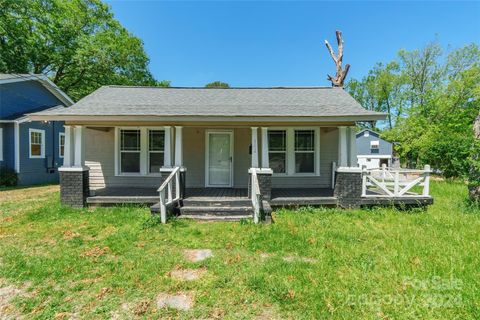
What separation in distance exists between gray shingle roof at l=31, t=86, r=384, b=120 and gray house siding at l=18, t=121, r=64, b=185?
5.97 m

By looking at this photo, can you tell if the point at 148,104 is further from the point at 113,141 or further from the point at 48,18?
the point at 48,18

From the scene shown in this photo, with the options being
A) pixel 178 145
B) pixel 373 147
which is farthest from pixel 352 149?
pixel 373 147

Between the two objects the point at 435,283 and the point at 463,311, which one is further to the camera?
the point at 435,283

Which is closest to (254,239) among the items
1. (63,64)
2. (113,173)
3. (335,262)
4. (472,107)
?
(335,262)

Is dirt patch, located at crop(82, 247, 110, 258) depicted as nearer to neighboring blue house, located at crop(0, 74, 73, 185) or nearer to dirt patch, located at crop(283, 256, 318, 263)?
dirt patch, located at crop(283, 256, 318, 263)

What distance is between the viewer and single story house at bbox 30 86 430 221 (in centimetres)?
646

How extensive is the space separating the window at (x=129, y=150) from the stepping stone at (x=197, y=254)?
5.30 metres

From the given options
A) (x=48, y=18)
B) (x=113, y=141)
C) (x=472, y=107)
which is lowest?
(x=113, y=141)

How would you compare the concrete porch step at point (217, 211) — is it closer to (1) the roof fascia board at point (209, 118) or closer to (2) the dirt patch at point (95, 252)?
(2) the dirt patch at point (95, 252)

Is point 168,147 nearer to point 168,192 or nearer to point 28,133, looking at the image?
point 168,192

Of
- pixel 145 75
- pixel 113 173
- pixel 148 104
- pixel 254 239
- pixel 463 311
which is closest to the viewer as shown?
pixel 463 311

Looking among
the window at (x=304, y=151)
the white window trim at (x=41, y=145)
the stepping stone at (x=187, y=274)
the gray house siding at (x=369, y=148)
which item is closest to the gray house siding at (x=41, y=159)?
the white window trim at (x=41, y=145)

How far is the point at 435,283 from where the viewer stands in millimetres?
2963

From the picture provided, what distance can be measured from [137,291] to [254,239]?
7.35ft
